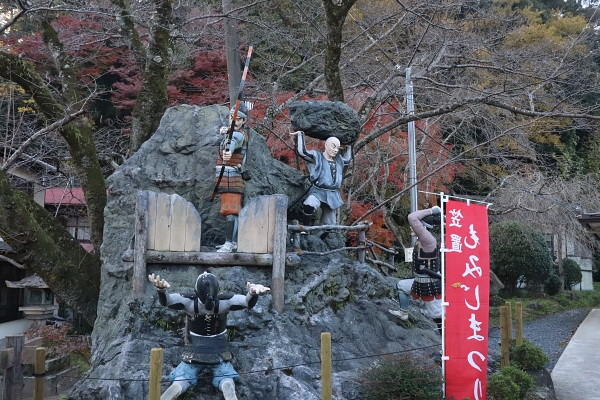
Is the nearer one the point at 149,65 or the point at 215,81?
the point at 149,65

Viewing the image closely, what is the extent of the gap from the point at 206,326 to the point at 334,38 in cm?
558

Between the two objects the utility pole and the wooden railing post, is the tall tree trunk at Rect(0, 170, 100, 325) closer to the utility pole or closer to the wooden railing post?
the wooden railing post

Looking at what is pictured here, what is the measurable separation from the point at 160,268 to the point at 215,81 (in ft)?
33.9

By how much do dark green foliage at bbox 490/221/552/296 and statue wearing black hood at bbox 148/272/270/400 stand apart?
49.9 ft

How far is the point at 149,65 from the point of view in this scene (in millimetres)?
10031

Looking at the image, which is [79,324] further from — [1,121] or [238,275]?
[238,275]

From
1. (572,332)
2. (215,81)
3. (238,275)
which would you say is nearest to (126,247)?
(238,275)

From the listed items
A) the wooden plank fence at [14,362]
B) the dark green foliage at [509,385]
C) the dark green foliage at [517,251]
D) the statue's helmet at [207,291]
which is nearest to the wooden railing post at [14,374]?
the wooden plank fence at [14,362]

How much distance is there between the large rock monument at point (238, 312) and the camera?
559 centimetres

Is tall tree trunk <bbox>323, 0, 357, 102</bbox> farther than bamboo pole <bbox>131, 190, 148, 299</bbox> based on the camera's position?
Yes

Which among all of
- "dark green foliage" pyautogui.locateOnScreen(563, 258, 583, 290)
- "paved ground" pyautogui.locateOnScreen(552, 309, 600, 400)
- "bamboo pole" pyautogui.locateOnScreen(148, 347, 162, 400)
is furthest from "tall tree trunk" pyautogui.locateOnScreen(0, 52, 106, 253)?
"dark green foliage" pyautogui.locateOnScreen(563, 258, 583, 290)

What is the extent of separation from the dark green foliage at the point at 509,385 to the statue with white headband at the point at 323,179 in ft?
9.61

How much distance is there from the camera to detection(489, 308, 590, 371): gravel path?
40.9 ft

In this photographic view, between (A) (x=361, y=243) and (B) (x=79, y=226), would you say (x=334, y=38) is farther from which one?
(B) (x=79, y=226)
